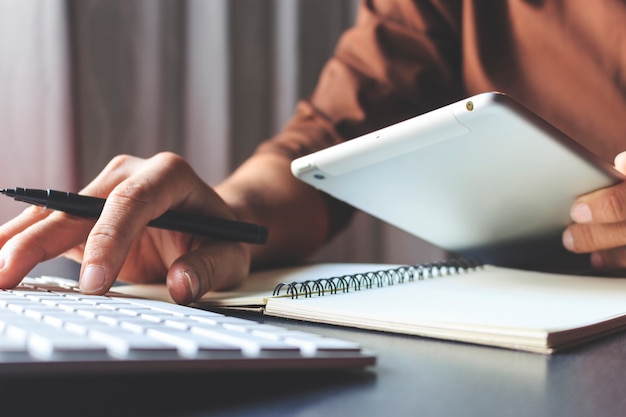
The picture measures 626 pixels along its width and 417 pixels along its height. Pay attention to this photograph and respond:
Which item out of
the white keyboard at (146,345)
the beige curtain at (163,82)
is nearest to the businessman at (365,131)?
the white keyboard at (146,345)

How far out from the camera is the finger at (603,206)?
0.50 metres

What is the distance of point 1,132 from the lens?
1.19 m

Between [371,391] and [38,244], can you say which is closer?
[371,391]

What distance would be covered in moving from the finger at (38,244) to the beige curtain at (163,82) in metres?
0.73

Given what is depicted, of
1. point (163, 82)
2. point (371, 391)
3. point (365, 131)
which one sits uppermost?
point (163, 82)

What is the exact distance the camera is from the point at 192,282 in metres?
0.46

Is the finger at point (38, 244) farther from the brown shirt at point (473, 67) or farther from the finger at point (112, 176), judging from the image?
the brown shirt at point (473, 67)

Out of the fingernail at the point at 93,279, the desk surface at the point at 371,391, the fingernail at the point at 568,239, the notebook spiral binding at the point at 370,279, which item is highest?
the fingernail at the point at 568,239

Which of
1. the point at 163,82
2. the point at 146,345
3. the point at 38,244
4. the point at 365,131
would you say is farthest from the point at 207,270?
the point at 163,82

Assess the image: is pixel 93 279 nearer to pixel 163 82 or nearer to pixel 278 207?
pixel 278 207

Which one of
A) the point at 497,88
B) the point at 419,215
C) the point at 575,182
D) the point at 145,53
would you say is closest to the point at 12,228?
the point at 419,215

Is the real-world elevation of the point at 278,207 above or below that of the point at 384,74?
below

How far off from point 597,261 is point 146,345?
0.52 meters

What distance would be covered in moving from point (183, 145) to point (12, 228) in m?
0.87
